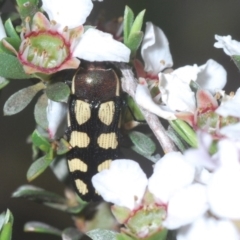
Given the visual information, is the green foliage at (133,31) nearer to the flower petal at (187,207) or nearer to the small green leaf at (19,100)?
the small green leaf at (19,100)

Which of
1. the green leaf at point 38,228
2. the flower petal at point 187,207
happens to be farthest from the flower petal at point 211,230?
the green leaf at point 38,228

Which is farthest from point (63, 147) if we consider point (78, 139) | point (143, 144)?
point (143, 144)

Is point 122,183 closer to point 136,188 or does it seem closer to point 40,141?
point 136,188

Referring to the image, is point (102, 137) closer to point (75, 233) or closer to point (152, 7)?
point (75, 233)

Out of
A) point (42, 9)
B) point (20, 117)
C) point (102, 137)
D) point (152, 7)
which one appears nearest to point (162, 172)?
point (102, 137)

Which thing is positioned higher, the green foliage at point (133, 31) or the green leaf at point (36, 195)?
the green foliage at point (133, 31)

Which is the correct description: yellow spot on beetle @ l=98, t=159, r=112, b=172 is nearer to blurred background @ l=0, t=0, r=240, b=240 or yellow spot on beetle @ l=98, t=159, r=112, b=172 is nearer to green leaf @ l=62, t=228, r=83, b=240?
green leaf @ l=62, t=228, r=83, b=240

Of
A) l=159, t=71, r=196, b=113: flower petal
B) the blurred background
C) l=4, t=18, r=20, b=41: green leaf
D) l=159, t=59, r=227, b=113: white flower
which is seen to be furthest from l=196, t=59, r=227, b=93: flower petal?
the blurred background
